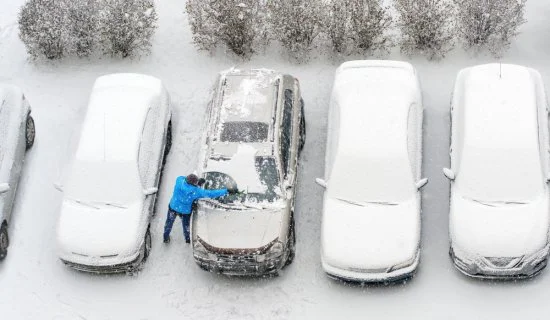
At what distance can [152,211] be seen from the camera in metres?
13.5

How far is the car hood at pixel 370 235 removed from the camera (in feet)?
39.2

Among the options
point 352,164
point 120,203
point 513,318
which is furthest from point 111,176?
point 513,318

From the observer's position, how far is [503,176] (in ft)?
40.2

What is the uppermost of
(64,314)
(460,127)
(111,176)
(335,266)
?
(460,127)

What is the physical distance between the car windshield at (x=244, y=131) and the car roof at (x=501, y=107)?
10.6 ft

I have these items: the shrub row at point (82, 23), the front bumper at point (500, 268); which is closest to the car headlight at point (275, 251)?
the front bumper at point (500, 268)

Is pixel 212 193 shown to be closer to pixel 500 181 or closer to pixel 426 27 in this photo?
pixel 500 181

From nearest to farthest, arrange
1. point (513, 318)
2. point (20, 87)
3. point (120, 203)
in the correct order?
1. point (513, 318)
2. point (120, 203)
3. point (20, 87)

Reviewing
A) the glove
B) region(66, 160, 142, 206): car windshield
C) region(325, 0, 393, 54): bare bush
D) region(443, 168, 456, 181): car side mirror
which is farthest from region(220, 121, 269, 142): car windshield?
region(325, 0, 393, 54): bare bush

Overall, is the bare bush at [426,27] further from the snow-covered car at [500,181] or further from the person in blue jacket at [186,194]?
the person in blue jacket at [186,194]

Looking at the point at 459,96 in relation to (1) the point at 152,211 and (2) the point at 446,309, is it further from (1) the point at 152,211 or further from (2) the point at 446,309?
(1) the point at 152,211

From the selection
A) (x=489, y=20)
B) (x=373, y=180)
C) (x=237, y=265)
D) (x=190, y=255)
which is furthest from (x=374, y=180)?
(x=489, y=20)

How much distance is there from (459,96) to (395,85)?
1.14m

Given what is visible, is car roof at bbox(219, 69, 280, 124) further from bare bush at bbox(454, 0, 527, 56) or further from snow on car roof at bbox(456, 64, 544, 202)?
bare bush at bbox(454, 0, 527, 56)
